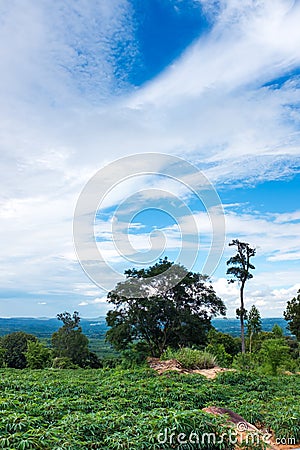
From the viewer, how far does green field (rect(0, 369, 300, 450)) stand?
364cm

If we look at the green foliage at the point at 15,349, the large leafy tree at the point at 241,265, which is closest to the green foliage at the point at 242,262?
the large leafy tree at the point at 241,265

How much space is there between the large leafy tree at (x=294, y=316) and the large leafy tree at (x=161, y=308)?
8.96 metres

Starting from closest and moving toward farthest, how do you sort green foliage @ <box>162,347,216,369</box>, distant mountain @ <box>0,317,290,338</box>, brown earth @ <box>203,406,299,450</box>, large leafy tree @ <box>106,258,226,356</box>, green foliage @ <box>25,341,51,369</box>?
brown earth @ <box>203,406,299,450</box>
green foliage @ <box>162,347,216,369</box>
large leafy tree @ <box>106,258,226,356</box>
green foliage @ <box>25,341,51,369</box>
distant mountain @ <box>0,317,290,338</box>

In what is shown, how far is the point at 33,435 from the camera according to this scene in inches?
142

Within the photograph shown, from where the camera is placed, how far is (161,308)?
13891 millimetres

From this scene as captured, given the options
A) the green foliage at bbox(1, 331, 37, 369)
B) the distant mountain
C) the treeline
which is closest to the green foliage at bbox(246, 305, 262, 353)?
the distant mountain

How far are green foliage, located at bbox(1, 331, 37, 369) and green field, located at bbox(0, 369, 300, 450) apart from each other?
10.8 metres

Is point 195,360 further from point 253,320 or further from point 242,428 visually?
point 253,320

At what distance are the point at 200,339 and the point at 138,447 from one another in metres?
11.3

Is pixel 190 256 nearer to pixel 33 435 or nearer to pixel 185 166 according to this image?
pixel 185 166

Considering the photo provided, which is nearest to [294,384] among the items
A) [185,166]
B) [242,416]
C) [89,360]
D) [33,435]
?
[242,416]

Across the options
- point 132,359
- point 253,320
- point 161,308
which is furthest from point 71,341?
point 253,320

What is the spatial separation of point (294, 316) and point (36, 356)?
564 inches
